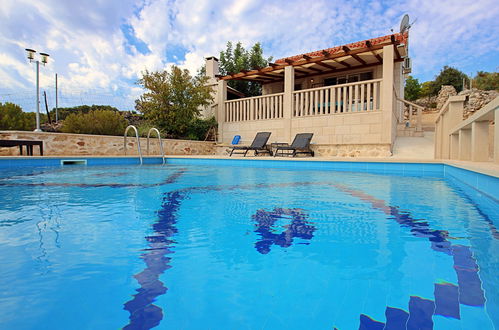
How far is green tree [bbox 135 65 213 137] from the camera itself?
36.1 ft

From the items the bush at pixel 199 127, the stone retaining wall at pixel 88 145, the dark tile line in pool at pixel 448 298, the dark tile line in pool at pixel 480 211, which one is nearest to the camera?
the dark tile line in pool at pixel 448 298

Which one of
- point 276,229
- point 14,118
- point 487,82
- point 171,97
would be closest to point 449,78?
point 487,82

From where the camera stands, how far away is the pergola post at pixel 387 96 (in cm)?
820

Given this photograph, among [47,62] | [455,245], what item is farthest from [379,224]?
[47,62]

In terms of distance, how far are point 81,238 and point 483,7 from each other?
56.5 feet

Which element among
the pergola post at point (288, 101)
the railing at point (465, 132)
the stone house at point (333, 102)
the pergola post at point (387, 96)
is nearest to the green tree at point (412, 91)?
the stone house at point (333, 102)

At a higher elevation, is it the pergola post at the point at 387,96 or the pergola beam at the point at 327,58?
the pergola beam at the point at 327,58

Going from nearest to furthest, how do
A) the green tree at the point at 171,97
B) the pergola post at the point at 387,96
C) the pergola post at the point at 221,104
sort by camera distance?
the pergola post at the point at 387,96 → the green tree at the point at 171,97 → the pergola post at the point at 221,104

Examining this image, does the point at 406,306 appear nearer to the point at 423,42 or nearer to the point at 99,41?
the point at 99,41

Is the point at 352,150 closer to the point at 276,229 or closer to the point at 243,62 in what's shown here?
the point at 276,229

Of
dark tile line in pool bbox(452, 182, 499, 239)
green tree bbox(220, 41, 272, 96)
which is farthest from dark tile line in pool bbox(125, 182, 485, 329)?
green tree bbox(220, 41, 272, 96)

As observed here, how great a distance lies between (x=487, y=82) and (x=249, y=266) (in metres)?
27.3

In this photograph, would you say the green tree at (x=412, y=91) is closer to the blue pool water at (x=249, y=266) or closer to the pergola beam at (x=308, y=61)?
the pergola beam at (x=308, y=61)

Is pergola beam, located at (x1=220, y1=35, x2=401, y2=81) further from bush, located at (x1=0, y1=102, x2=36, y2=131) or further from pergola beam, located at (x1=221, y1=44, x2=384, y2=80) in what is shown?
bush, located at (x1=0, y1=102, x2=36, y2=131)
